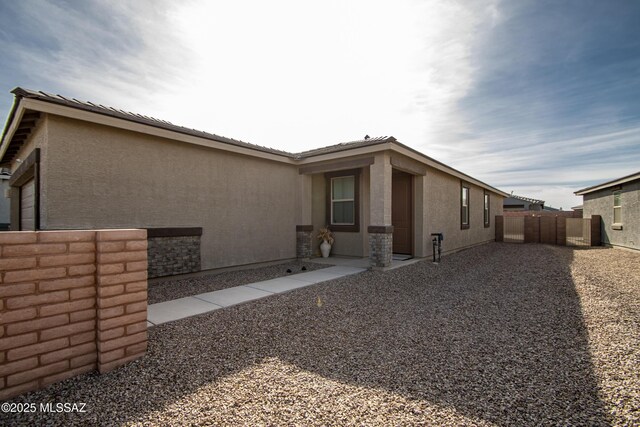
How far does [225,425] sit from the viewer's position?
2.14 meters

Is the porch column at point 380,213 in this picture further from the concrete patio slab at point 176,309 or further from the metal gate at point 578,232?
the metal gate at point 578,232

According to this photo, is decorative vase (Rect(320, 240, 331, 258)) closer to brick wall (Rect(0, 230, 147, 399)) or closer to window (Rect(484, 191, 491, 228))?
brick wall (Rect(0, 230, 147, 399))

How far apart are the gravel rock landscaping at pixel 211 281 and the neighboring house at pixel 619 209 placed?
1408 centimetres

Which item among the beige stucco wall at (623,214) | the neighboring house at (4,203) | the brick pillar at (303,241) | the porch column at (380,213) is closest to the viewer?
the porch column at (380,213)

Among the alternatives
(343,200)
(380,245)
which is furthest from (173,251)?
(343,200)

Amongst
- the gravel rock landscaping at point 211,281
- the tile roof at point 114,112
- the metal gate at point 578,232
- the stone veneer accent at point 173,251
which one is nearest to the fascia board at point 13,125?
the tile roof at point 114,112

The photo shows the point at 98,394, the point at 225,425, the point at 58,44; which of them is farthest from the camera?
the point at 58,44

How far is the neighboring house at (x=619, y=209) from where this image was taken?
12.5 meters

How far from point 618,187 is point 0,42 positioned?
73.9 ft

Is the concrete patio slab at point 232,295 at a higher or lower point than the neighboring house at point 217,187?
lower

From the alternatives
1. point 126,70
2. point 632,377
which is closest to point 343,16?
point 126,70

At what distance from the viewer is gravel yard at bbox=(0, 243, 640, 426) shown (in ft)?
7.43

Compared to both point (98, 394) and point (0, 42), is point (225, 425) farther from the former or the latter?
point (0, 42)

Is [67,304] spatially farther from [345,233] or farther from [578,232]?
[578,232]
